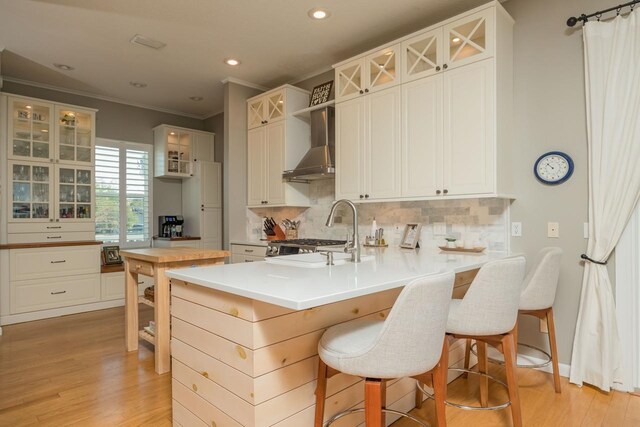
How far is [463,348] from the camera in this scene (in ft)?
8.78

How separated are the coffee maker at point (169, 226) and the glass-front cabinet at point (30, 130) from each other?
170 centimetres

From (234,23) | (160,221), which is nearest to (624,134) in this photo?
(234,23)

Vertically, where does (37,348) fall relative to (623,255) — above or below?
below

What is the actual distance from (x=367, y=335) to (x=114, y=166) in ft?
16.8

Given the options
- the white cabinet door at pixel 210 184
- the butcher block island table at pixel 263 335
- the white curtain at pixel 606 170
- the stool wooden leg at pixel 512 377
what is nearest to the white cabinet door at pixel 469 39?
the white curtain at pixel 606 170

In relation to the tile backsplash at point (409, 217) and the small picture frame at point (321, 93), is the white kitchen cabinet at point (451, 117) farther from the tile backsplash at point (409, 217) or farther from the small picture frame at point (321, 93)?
the small picture frame at point (321, 93)

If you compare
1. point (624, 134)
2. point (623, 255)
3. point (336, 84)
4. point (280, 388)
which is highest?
point (336, 84)

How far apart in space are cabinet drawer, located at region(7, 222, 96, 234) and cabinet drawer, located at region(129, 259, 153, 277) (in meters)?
2.01

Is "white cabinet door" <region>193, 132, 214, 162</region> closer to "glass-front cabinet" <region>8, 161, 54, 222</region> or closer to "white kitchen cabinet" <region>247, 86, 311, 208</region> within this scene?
"white kitchen cabinet" <region>247, 86, 311, 208</region>

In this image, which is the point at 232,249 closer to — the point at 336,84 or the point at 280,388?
the point at 336,84

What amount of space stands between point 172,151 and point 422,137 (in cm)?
409

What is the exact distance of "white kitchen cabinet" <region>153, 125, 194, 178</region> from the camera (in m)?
5.52

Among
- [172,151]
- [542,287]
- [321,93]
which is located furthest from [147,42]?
[542,287]

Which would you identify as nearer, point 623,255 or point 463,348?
point 623,255
